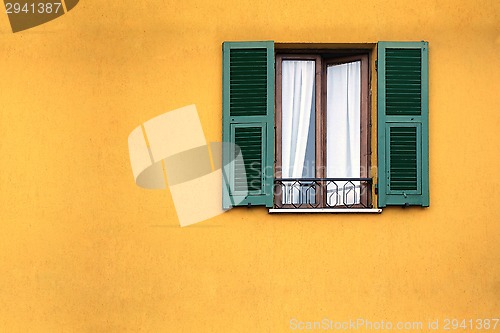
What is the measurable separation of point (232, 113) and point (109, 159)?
113cm

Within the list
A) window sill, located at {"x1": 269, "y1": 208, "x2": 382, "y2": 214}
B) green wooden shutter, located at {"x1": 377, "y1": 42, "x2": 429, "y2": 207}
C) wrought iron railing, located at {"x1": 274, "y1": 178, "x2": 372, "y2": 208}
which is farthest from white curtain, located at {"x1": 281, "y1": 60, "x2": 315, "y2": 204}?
green wooden shutter, located at {"x1": 377, "y1": 42, "x2": 429, "y2": 207}

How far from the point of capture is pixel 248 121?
7.46 m

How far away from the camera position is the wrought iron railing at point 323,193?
24.8ft

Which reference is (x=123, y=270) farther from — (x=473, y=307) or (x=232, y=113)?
(x=473, y=307)

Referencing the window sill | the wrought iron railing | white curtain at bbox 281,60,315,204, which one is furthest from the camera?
white curtain at bbox 281,60,315,204

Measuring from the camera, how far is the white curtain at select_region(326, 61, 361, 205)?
303 inches

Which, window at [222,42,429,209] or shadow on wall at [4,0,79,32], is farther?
shadow on wall at [4,0,79,32]

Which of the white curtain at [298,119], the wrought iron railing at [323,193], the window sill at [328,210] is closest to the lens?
the window sill at [328,210]

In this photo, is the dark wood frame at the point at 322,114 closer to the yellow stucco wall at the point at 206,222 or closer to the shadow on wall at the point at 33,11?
the yellow stucco wall at the point at 206,222

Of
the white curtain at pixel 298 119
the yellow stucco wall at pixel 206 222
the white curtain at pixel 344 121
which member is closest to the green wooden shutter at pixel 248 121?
the yellow stucco wall at pixel 206 222

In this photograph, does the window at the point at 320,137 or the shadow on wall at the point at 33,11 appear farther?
the shadow on wall at the point at 33,11

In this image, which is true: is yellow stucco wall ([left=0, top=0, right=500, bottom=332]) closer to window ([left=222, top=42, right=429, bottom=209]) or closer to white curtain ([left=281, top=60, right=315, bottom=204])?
window ([left=222, top=42, right=429, bottom=209])

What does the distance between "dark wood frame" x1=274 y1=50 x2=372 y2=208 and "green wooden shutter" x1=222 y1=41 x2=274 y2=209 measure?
8.4 inches

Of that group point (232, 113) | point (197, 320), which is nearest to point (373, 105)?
point (232, 113)
